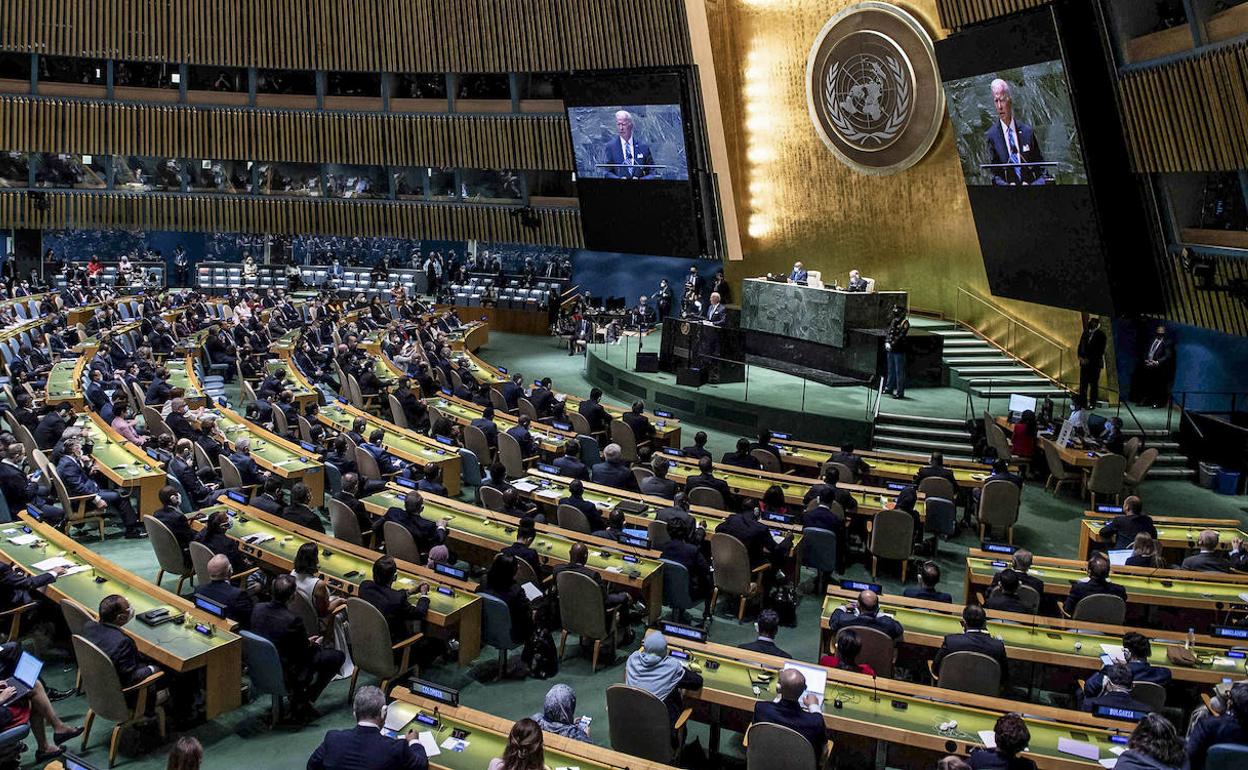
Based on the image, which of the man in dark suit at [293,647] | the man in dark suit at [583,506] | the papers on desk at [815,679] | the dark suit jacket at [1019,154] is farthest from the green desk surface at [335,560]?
the dark suit jacket at [1019,154]

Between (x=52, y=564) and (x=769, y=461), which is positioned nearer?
(x=52, y=564)

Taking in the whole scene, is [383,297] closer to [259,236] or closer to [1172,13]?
[259,236]

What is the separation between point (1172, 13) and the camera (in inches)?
564

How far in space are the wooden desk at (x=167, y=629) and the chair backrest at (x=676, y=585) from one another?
3.53m

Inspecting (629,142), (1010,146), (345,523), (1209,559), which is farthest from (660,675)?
(629,142)

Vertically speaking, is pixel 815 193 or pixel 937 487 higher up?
pixel 815 193

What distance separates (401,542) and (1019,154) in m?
11.7

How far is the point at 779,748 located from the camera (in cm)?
592

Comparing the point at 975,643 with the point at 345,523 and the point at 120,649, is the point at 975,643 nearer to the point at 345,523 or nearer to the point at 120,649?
the point at 120,649

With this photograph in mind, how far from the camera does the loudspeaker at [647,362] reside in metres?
20.3

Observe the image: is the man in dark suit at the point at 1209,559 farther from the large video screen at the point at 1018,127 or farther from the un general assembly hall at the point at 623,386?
the large video screen at the point at 1018,127

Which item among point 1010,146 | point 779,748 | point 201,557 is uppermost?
point 1010,146

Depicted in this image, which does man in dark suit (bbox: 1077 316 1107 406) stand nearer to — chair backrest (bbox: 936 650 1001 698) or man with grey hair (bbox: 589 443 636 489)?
man with grey hair (bbox: 589 443 636 489)

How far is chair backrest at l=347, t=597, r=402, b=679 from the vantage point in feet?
24.7
